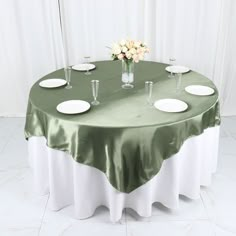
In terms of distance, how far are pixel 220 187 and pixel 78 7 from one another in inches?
89.1

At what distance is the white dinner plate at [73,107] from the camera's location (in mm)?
2098

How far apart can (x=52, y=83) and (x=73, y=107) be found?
513 millimetres

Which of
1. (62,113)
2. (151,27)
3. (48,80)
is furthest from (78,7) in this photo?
(62,113)

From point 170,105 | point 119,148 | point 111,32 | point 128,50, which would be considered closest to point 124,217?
point 119,148

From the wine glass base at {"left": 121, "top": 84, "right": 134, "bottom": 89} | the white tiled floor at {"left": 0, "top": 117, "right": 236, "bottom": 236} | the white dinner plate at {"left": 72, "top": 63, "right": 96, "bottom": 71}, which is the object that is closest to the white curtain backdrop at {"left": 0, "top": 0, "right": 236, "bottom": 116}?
the white dinner plate at {"left": 72, "top": 63, "right": 96, "bottom": 71}

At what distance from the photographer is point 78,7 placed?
3.44 metres

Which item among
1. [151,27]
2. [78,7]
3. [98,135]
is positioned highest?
[78,7]

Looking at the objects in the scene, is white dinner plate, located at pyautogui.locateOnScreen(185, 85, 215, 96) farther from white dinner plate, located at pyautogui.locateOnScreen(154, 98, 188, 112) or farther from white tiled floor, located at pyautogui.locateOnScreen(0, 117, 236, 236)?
white tiled floor, located at pyautogui.locateOnScreen(0, 117, 236, 236)

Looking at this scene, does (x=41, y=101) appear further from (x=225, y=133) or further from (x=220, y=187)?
(x=225, y=133)

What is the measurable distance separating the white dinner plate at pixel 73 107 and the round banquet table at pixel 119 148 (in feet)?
0.17

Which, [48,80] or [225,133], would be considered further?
[225,133]
